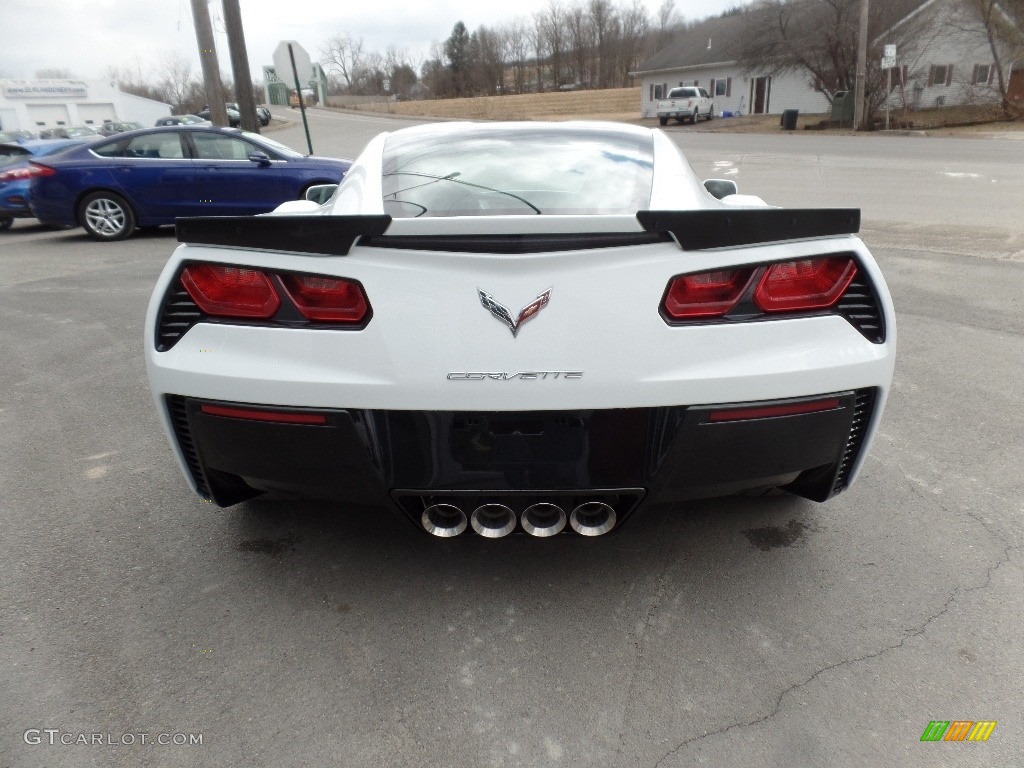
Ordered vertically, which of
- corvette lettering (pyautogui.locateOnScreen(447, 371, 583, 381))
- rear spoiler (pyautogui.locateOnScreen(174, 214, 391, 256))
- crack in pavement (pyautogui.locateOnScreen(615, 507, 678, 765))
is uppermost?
rear spoiler (pyautogui.locateOnScreen(174, 214, 391, 256))

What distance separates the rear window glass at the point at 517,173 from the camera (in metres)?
2.39

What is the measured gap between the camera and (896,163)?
55.4 ft

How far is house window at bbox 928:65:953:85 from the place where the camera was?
39.2 meters

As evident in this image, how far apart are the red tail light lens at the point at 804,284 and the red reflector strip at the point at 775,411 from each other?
0.26 meters

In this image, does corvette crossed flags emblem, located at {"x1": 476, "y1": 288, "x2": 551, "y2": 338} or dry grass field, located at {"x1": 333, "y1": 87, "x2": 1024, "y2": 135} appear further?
dry grass field, located at {"x1": 333, "y1": 87, "x2": 1024, "y2": 135}

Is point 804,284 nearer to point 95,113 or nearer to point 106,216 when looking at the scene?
point 106,216

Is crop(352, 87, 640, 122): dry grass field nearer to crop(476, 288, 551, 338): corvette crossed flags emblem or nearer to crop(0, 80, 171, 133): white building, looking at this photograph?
crop(0, 80, 171, 133): white building

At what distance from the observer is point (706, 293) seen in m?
1.98

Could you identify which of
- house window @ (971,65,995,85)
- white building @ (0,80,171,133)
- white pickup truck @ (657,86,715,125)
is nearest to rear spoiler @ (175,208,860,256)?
white pickup truck @ (657,86,715,125)

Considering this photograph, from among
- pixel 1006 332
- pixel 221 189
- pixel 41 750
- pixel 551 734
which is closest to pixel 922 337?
pixel 1006 332

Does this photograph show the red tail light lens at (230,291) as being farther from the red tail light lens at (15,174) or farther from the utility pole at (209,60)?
the utility pole at (209,60)

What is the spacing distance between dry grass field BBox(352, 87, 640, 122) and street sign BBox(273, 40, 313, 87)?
142 ft

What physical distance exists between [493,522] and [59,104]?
71.7 meters

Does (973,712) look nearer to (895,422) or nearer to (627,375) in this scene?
(627,375)
